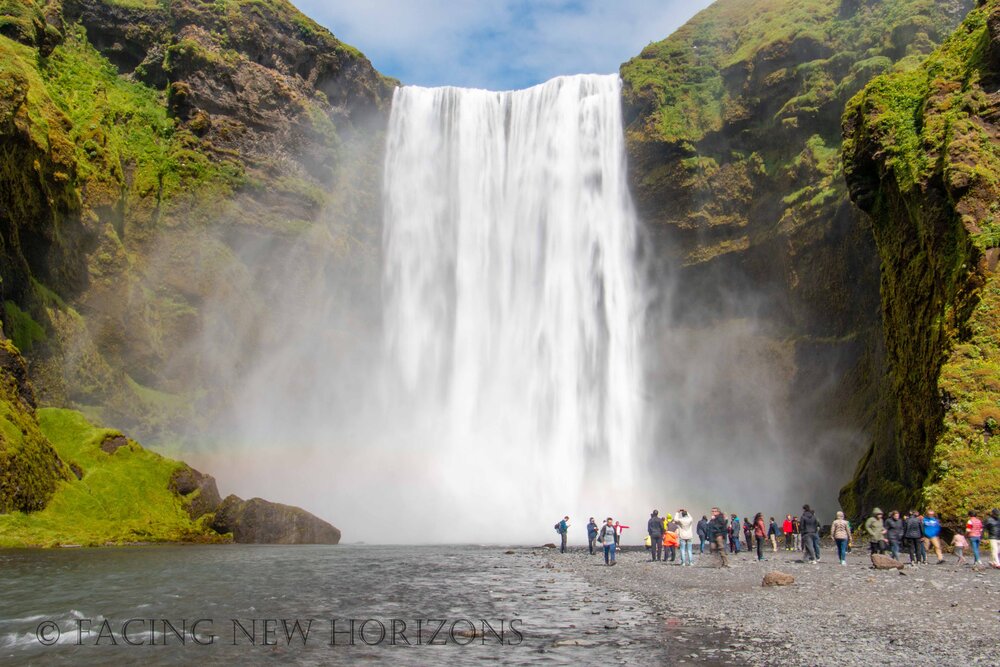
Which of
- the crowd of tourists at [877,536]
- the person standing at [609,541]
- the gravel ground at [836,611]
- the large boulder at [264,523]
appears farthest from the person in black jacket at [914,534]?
the large boulder at [264,523]

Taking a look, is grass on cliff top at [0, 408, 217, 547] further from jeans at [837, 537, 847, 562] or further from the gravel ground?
jeans at [837, 537, 847, 562]

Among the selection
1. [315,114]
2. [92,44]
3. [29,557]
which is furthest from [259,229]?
[29,557]

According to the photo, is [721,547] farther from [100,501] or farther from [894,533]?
[100,501]

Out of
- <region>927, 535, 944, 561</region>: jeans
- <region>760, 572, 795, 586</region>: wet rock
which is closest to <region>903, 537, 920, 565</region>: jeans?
<region>927, 535, 944, 561</region>: jeans

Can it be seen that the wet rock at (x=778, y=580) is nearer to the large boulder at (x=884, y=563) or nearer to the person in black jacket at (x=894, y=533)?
the large boulder at (x=884, y=563)

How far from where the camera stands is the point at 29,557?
25.1 metres

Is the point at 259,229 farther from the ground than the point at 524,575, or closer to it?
farther from the ground

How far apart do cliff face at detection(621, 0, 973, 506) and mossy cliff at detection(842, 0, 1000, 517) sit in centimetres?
1234

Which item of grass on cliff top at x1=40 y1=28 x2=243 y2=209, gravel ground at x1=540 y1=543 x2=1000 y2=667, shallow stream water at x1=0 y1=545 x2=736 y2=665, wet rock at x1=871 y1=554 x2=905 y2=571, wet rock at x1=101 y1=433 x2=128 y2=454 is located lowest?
shallow stream water at x1=0 y1=545 x2=736 y2=665

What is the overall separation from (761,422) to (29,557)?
4216 cm

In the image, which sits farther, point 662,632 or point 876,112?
point 876,112

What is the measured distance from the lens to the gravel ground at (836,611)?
32.7 ft

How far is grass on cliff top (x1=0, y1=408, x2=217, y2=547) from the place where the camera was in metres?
31.2

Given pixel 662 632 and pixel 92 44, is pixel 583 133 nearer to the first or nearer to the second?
pixel 92 44
